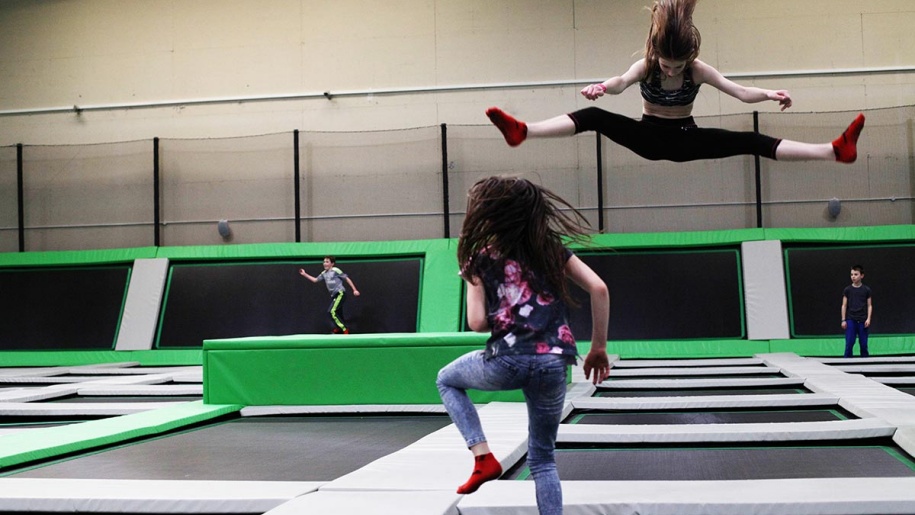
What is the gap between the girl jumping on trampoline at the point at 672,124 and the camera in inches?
115

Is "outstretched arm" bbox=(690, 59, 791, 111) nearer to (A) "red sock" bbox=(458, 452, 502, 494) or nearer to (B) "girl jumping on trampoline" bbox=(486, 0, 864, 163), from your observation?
(B) "girl jumping on trampoline" bbox=(486, 0, 864, 163)

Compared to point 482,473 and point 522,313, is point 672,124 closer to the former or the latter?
point 522,313

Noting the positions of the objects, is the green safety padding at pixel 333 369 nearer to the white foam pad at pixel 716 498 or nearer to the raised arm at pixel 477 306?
the white foam pad at pixel 716 498

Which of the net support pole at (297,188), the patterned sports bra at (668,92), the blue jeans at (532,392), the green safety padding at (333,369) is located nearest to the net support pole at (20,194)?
the net support pole at (297,188)

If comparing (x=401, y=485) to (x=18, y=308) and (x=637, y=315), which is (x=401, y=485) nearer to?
(x=637, y=315)

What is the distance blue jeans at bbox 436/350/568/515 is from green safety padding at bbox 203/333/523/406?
314 centimetres

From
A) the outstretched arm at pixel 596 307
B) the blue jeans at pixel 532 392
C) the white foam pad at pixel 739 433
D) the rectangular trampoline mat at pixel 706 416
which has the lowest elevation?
the rectangular trampoline mat at pixel 706 416

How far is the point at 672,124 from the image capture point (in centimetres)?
305

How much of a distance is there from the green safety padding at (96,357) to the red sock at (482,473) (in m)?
8.56

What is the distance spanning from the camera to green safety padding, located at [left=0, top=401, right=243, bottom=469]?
4.02 m

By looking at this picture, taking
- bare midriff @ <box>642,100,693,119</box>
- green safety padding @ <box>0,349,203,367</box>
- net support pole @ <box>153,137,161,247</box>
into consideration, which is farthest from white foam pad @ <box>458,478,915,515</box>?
net support pole @ <box>153,137,161,247</box>

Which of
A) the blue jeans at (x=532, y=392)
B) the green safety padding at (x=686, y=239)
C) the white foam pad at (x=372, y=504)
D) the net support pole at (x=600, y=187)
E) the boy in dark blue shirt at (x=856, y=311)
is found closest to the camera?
the blue jeans at (x=532, y=392)

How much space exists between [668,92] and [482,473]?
62.5 inches

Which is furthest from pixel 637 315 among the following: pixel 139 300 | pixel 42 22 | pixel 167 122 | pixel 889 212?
pixel 42 22
